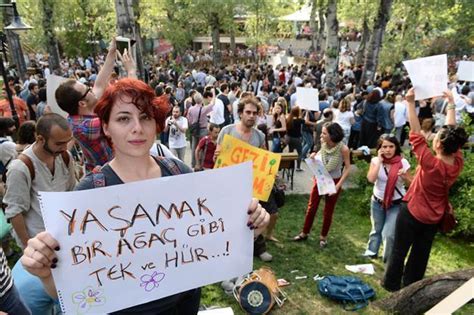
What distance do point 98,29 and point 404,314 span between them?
1117 inches

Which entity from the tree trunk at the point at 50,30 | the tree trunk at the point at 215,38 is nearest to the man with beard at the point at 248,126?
the tree trunk at the point at 50,30

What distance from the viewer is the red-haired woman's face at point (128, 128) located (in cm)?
181

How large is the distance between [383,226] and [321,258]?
0.97 metres

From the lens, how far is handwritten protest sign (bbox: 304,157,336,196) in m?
5.47

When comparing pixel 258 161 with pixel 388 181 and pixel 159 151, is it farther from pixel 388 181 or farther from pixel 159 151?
pixel 388 181

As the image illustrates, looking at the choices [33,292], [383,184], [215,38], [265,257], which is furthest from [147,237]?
[215,38]

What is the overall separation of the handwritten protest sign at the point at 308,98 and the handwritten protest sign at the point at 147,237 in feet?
25.1

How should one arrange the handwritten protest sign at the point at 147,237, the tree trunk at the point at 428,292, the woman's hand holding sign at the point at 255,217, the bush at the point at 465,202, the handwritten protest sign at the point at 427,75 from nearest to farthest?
the handwritten protest sign at the point at 147,237, the woman's hand holding sign at the point at 255,217, the tree trunk at the point at 428,292, the handwritten protest sign at the point at 427,75, the bush at the point at 465,202

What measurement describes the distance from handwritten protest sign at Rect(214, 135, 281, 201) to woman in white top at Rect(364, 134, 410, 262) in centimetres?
161

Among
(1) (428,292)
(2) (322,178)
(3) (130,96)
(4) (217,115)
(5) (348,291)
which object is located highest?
(3) (130,96)

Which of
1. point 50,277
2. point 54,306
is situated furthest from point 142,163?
point 54,306

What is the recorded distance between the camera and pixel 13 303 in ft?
8.41

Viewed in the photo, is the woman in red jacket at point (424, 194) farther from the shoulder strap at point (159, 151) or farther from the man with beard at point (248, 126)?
the shoulder strap at point (159, 151)

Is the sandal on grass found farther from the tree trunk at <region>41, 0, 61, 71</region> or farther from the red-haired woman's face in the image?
the tree trunk at <region>41, 0, 61, 71</region>
